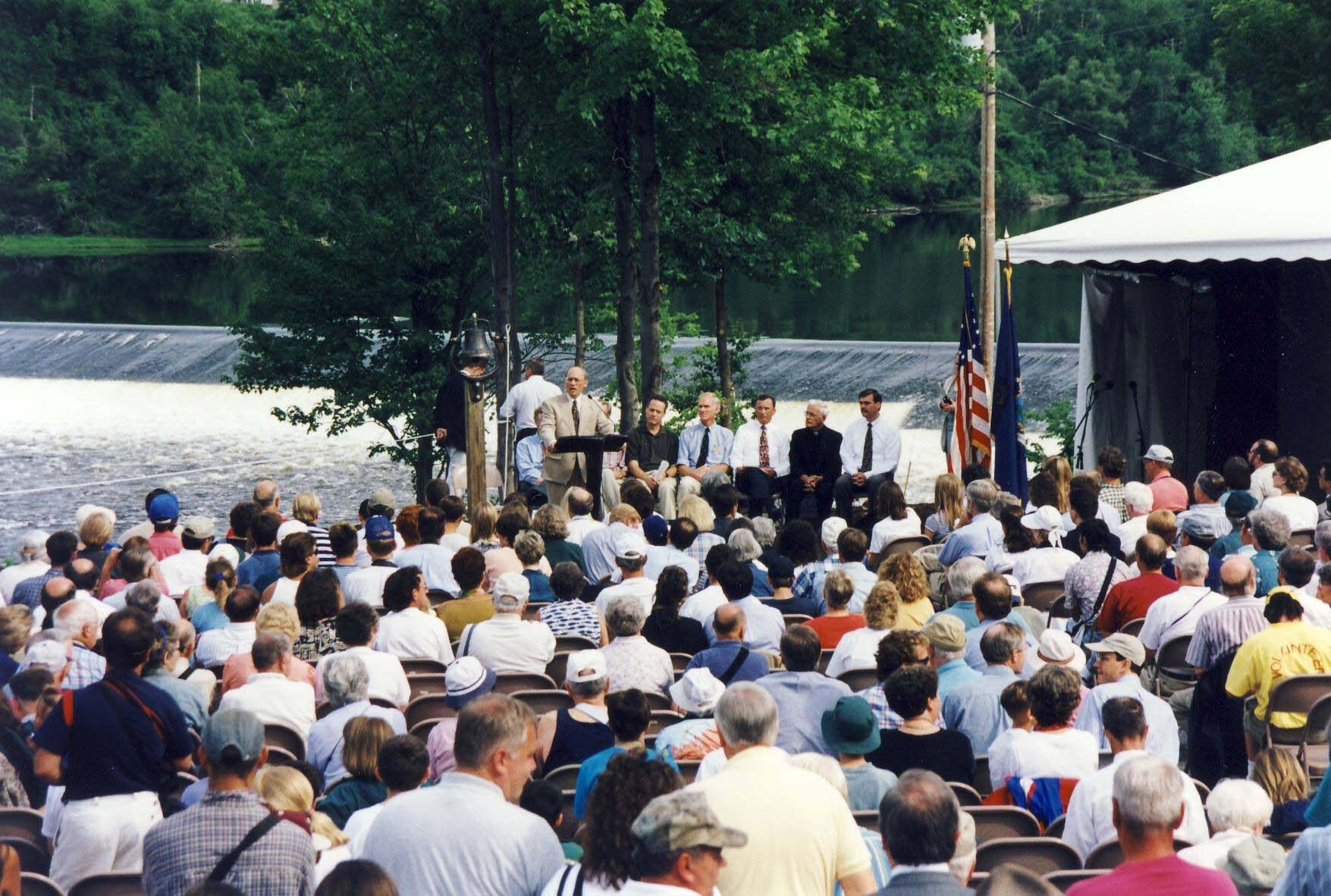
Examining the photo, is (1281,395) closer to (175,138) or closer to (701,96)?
(701,96)

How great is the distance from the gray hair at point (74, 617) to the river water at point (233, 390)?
796 inches

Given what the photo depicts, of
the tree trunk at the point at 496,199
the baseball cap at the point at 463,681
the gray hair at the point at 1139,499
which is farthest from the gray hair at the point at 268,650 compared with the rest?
the tree trunk at the point at 496,199

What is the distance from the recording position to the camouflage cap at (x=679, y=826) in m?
3.57

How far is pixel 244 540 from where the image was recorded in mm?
10820

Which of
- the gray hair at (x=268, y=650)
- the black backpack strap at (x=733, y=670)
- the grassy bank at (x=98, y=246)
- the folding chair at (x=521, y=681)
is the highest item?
the grassy bank at (x=98, y=246)

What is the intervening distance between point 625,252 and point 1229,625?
12.8 m

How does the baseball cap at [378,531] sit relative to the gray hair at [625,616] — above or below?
above

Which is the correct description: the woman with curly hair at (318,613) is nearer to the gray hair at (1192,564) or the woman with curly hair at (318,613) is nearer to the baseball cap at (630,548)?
the baseball cap at (630,548)

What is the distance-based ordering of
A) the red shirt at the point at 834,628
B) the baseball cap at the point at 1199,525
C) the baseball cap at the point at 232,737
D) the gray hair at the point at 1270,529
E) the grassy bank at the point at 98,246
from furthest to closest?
the grassy bank at the point at 98,246 < the baseball cap at the point at 1199,525 < the gray hair at the point at 1270,529 < the red shirt at the point at 834,628 < the baseball cap at the point at 232,737

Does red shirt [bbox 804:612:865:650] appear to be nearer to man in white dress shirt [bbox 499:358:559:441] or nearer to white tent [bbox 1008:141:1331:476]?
Result: white tent [bbox 1008:141:1331:476]

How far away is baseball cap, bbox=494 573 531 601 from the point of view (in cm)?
706

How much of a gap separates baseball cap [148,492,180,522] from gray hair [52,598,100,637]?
3007 mm

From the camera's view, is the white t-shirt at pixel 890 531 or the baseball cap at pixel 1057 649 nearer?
the baseball cap at pixel 1057 649

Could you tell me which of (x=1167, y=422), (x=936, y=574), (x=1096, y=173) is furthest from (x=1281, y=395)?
(x=1096, y=173)
